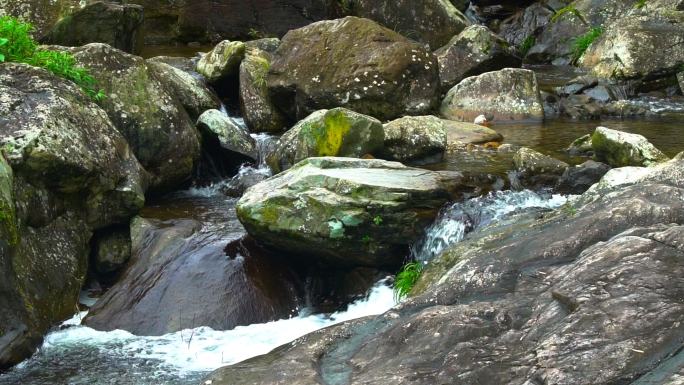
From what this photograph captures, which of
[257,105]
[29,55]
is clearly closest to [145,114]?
[29,55]

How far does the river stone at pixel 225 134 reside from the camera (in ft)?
34.1

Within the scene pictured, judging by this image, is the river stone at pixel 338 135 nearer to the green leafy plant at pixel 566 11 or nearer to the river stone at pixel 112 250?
the river stone at pixel 112 250

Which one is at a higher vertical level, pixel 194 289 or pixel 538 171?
pixel 538 171

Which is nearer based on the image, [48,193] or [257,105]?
[48,193]

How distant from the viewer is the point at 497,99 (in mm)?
12680

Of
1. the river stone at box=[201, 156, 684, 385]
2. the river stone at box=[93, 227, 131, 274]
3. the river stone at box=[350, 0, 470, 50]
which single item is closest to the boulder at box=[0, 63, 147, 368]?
the river stone at box=[93, 227, 131, 274]

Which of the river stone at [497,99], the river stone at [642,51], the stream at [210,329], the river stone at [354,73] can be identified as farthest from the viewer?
the river stone at [642,51]

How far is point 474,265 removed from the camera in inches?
190

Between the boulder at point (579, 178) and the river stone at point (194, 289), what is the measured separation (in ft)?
9.12

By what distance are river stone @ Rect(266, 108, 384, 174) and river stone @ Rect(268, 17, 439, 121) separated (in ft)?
7.40

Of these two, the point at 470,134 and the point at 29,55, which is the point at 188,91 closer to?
the point at 29,55

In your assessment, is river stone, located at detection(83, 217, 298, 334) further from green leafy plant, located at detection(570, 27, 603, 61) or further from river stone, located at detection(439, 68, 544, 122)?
green leafy plant, located at detection(570, 27, 603, 61)

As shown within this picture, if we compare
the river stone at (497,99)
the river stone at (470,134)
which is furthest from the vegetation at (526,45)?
the river stone at (470,134)

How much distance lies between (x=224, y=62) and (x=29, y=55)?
4.53m
